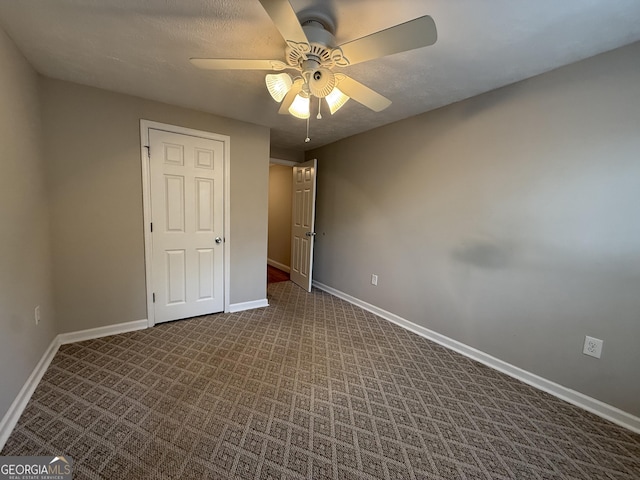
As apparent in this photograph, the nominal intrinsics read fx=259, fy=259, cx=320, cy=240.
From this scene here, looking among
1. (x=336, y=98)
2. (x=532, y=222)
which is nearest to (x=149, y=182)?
(x=336, y=98)

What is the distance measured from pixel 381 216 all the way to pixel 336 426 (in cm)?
222

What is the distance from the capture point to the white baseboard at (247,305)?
314cm

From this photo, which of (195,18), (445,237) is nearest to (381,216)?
(445,237)

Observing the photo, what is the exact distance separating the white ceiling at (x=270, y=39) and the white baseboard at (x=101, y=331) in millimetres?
2164

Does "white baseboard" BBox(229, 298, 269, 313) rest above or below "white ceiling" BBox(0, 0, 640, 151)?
below

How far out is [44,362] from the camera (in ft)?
6.31

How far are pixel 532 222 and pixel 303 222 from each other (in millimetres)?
2855

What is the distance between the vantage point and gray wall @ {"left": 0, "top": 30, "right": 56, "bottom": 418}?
1.47 metres

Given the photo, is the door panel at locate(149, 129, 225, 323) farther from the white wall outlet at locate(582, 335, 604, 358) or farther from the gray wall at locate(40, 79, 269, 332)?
the white wall outlet at locate(582, 335, 604, 358)

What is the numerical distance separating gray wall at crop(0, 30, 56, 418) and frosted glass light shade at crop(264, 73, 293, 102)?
152 cm

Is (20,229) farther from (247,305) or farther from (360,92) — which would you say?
(360,92)

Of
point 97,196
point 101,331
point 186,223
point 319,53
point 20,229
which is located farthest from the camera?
point 186,223

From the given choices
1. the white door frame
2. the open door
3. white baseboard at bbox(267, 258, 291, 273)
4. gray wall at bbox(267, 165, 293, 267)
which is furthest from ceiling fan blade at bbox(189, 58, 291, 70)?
white baseboard at bbox(267, 258, 291, 273)

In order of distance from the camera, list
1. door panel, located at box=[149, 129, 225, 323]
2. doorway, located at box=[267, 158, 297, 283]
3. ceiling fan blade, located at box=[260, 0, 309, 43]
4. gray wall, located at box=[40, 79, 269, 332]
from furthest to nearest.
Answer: doorway, located at box=[267, 158, 297, 283] < door panel, located at box=[149, 129, 225, 323] < gray wall, located at box=[40, 79, 269, 332] < ceiling fan blade, located at box=[260, 0, 309, 43]
